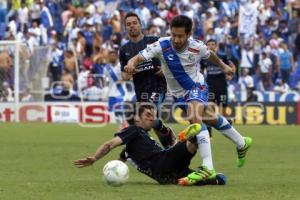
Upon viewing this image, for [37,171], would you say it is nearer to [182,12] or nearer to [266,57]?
[266,57]

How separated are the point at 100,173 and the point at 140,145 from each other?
1.65m

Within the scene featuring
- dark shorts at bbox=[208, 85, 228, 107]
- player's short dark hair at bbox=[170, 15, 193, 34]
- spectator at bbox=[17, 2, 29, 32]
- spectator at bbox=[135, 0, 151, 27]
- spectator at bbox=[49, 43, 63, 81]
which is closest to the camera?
player's short dark hair at bbox=[170, 15, 193, 34]

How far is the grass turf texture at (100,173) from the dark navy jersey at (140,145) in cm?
28

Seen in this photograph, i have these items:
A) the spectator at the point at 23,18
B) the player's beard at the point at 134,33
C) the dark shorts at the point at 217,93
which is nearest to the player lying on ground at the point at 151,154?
the player's beard at the point at 134,33

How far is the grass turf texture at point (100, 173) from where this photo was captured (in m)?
9.77

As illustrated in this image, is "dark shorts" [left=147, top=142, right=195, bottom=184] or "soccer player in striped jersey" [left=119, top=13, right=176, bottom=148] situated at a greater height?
"soccer player in striped jersey" [left=119, top=13, right=176, bottom=148]

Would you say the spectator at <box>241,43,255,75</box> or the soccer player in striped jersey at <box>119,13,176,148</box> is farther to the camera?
the spectator at <box>241,43,255,75</box>

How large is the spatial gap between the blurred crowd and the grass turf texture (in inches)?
344

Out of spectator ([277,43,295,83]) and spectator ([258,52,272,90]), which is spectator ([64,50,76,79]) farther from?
spectator ([277,43,295,83])

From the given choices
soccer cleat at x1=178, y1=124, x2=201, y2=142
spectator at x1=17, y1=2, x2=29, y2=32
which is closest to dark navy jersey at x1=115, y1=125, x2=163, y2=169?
soccer cleat at x1=178, y1=124, x2=201, y2=142

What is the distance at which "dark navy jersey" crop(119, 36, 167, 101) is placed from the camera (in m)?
14.4

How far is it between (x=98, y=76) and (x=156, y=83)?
53.9 feet

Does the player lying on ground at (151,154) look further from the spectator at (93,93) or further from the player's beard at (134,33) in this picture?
the spectator at (93,93)

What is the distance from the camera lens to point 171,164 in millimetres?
10820
